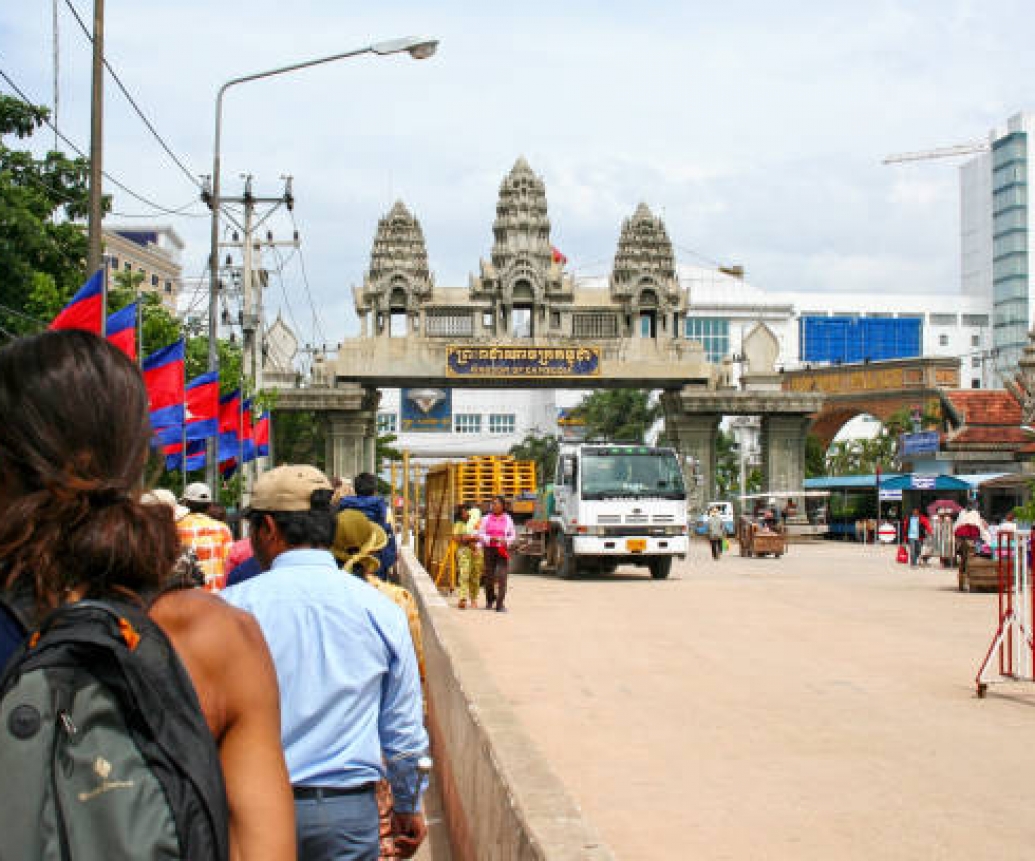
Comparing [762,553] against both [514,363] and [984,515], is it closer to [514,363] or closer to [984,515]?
[984,515]

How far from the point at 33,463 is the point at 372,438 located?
49571 mm

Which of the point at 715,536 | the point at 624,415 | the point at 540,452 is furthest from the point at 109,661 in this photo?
the point at 540,452

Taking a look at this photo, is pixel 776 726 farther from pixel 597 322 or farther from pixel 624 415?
pixel 624 415

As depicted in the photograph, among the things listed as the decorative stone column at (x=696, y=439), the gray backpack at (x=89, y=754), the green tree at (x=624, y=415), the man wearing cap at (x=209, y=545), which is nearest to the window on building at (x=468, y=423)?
the green tree at (x=624, y=415)

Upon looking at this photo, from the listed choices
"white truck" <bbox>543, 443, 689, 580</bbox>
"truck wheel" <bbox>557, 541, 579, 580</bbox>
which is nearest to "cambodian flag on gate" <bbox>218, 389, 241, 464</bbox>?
"white truck" <bbox>543, 443, 689, 580</bbox>

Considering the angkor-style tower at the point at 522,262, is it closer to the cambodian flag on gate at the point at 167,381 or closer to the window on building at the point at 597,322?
the window on building at the point at 597,322

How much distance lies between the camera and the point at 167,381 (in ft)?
60.0

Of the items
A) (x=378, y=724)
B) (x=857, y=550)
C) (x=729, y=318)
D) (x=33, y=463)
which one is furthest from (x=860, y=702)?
(x=729, y=318)

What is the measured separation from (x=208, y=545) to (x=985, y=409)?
46676mm

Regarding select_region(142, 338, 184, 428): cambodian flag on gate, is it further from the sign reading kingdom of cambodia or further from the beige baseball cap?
the sign reading kingdom of cambodia

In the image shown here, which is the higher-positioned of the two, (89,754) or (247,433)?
(247,433)

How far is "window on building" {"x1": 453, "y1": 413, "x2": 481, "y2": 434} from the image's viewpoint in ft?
349

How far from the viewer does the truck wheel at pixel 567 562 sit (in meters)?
28.0

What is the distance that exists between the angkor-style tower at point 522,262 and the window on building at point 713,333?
221ft
